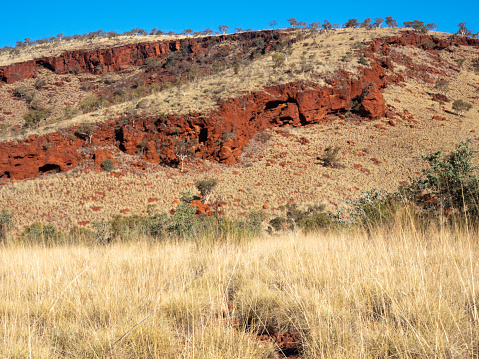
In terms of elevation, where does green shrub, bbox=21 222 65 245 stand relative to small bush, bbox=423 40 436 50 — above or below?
below

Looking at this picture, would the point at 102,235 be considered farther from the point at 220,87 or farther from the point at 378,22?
the point at 378,22

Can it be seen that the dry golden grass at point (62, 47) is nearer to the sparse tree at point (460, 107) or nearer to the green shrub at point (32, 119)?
the green shrub at point (32, 119)

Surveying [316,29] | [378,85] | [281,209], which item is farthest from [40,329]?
[316,29]

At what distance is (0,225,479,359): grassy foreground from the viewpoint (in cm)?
147

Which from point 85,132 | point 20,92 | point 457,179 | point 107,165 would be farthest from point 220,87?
point 20,92

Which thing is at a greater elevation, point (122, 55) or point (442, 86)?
point (122, 55)

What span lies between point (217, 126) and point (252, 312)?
2411 centimetres

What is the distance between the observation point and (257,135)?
28.9 meters

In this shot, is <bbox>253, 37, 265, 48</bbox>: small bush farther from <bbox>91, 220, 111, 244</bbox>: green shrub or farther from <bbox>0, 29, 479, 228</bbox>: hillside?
<bbox>91, 220, 111, 244</bbox>: green shrub

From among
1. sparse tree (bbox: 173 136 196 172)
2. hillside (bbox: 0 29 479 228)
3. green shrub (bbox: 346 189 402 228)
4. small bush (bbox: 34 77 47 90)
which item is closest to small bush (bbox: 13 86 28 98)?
hillside (bbox: 0 29 479 228)

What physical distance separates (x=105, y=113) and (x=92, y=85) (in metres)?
36.6

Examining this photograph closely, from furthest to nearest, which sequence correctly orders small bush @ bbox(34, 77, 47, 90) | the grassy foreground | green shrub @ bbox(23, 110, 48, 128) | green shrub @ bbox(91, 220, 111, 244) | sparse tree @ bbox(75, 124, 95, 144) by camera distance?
1. small bush @ bbox(34, 77, 47, 90)
2. green shrub @ bbox(23, 110, 48, 128)
3. sparse tree @ bbox(75, 124, 95, 144)
4. green shrub @ bbox(91, 220, 111, 244)
5. the grassy foreground

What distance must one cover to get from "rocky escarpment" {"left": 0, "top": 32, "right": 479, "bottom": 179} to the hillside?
0.11 m

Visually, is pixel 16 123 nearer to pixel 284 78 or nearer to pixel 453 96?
pixel 284 78
